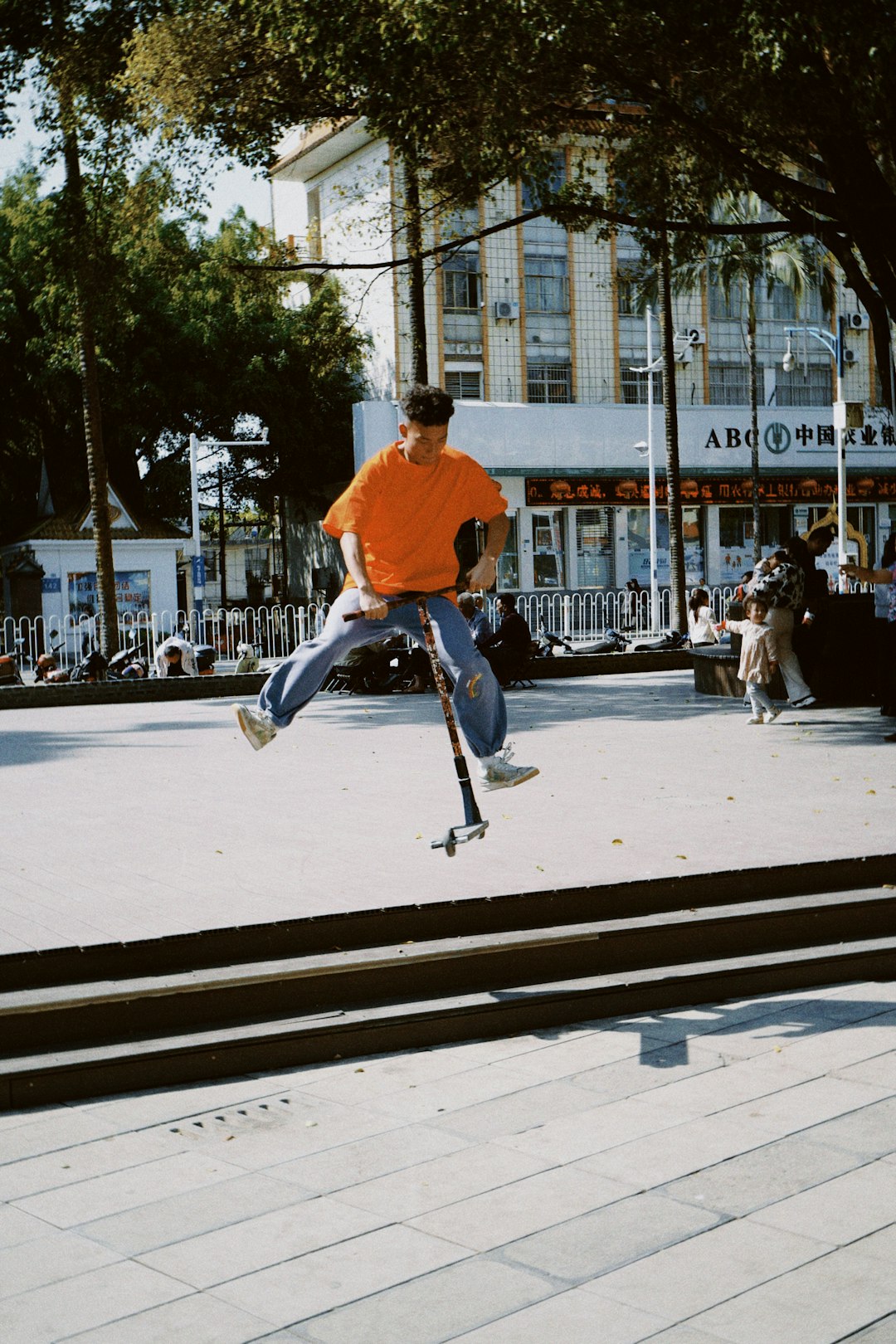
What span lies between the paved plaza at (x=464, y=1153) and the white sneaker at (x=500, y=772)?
0.55 metres

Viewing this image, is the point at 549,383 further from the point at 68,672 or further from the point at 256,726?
the point at 256,726

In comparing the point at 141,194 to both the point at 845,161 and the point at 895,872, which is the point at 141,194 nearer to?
the point at 845,161

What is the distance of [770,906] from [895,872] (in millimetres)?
916

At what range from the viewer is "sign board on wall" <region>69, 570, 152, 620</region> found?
32.0 meters

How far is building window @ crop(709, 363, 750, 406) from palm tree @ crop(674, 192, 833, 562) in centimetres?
106

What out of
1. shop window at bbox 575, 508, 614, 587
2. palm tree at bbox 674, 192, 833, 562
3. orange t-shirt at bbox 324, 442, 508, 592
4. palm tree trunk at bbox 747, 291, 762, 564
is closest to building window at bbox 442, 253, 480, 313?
palm tree at bbox 674, 192, 833, 562

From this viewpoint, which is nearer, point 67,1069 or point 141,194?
point 67,1069

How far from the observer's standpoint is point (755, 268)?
31547 mm

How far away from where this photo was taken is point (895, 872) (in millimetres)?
7133

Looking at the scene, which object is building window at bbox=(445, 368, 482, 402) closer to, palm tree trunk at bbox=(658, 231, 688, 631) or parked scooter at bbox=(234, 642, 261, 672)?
palm tree trunk at bbox=(658, 231, 688, 631)

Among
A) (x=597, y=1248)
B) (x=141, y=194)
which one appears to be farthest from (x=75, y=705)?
(x=597, y=1248)

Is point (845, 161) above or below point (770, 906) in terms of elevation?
above

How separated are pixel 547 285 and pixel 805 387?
9.68 metres

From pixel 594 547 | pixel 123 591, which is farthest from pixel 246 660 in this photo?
pixel 594 547
